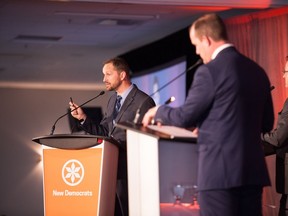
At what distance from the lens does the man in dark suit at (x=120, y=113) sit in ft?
15.0

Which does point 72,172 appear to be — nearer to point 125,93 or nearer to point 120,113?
point 120,113

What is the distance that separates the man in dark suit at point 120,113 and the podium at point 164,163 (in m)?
1.22

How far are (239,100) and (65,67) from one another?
12.0 m

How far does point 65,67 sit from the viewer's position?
578 inches

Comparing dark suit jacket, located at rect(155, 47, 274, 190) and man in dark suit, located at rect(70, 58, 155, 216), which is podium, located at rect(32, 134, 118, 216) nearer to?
man in dark suit, located at rect(70, 58, 155, 216)

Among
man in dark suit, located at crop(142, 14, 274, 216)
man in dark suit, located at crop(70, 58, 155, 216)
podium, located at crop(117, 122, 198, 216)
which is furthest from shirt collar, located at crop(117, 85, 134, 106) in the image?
man in dark suit, located at crop(142, 14, 274, 216)

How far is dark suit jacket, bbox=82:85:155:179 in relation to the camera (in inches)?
178

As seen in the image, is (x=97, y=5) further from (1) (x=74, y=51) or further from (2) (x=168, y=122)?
(2) (x=168, y=122)

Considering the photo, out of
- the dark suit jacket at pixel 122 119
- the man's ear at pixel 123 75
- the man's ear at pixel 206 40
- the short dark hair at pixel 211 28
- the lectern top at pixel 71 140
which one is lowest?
the lectern top at pixel 71 140

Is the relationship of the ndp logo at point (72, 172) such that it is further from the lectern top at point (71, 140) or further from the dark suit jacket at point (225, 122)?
the dark suit jacket at point (225, 122)

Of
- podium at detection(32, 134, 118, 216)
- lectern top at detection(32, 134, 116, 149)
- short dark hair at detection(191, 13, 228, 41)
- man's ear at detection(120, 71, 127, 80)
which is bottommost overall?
podium at detection(32, 134, 118, 216)

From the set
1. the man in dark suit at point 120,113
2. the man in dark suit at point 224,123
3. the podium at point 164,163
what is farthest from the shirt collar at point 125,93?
the man in dark suit at point 224,123

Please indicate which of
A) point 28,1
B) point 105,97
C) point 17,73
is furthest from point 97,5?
point 105,97

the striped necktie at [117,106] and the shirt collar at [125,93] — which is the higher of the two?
the shirt collar at [125,93]
